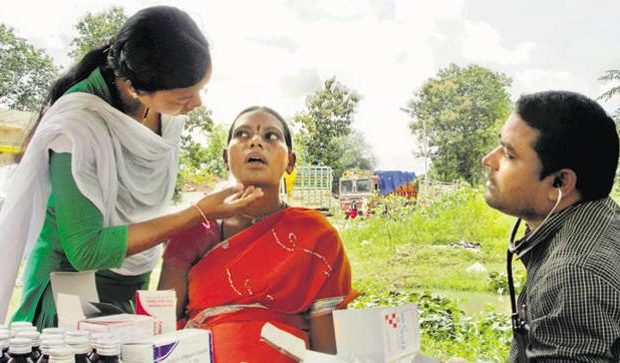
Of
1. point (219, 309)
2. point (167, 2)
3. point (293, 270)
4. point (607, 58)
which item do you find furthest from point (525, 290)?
point (167, 2)

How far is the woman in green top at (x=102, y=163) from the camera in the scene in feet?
4.66

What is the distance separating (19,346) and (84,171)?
0.54 m

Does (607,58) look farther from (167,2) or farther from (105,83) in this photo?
(105,83)

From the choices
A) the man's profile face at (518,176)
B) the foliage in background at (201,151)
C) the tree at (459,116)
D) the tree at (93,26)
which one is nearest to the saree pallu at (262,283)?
the foliage in background at (201,151)

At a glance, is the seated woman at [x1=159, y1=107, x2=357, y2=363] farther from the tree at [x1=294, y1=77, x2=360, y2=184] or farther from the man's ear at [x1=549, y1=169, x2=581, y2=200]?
the man's ear at [x1=549, y1=169, x2=581, y2=200]

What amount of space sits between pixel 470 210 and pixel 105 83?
118 centimetres

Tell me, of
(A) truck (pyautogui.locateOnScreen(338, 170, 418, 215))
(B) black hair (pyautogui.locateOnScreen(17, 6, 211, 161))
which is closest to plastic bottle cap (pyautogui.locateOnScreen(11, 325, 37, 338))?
(B) black hair (pyautogui.locateOnScreen(17, 6, 211, 161))

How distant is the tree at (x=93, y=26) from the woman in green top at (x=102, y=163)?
0.37 metres

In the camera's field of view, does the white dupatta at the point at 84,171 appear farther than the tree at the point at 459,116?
No

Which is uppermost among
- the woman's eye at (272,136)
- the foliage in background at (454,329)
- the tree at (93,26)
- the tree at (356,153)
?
the tree at (93,26)

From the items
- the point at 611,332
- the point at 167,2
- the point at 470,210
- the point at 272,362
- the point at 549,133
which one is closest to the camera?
the point at 611,332

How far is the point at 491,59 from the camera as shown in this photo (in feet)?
7.06

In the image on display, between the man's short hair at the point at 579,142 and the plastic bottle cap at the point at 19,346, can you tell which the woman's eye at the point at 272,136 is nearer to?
the man's short hair at the point at 579,142

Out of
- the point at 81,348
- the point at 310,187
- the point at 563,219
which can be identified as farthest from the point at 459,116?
the point at 81,348
